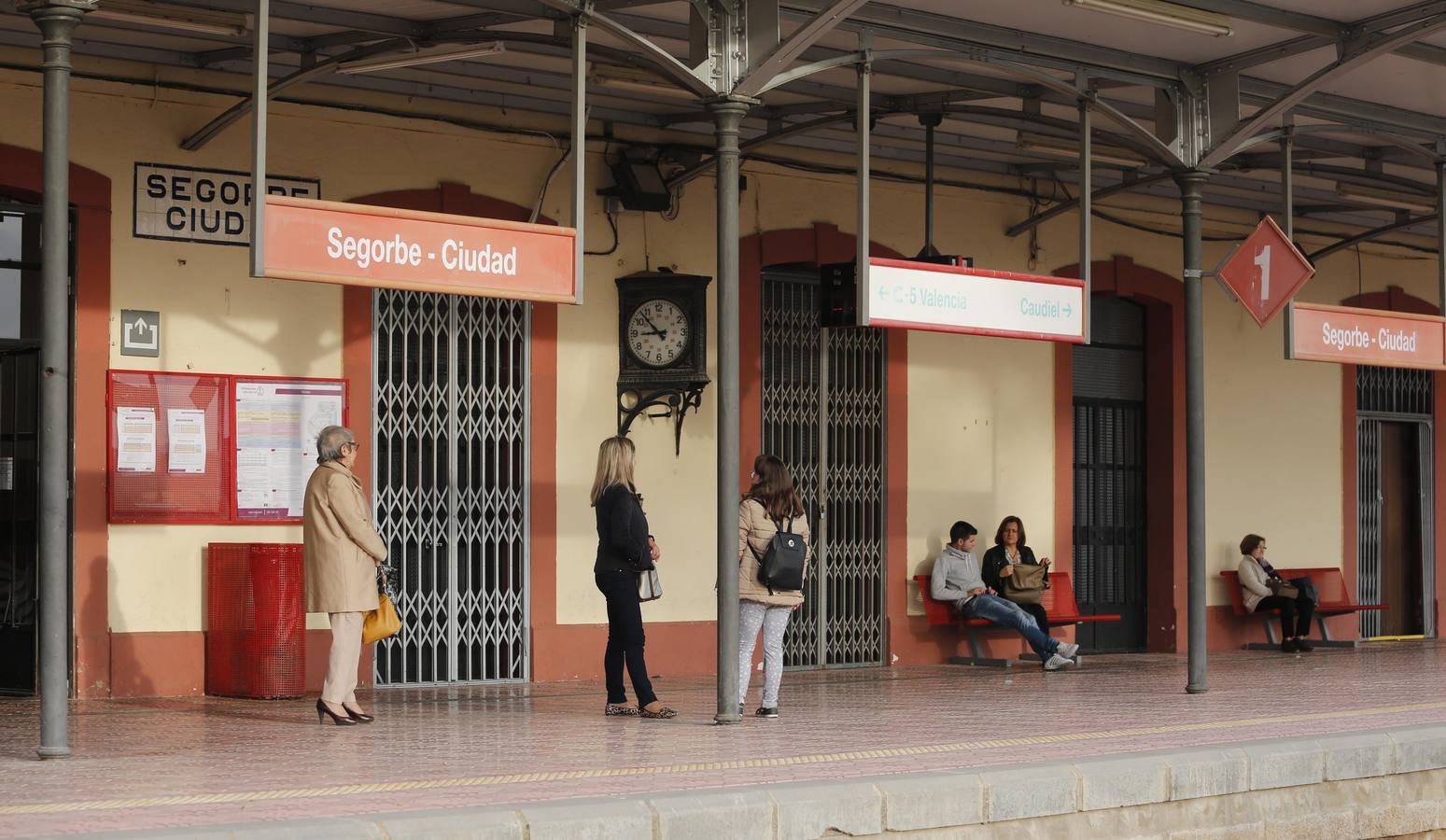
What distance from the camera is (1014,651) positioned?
15.0 m

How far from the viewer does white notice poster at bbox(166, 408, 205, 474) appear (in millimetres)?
11258

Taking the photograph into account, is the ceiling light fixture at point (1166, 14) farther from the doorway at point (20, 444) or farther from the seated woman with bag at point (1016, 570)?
the doorway at point (20, 444)

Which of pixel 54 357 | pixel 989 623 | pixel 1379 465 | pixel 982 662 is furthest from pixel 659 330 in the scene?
pixel 1379 465

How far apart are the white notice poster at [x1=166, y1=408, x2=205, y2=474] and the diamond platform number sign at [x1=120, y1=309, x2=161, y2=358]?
38 cm

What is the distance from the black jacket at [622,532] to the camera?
999cm

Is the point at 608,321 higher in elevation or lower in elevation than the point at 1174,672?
higher

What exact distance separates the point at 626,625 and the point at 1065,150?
5.28 meters

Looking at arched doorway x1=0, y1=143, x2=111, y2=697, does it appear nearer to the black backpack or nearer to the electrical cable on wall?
the electrical cable on wall

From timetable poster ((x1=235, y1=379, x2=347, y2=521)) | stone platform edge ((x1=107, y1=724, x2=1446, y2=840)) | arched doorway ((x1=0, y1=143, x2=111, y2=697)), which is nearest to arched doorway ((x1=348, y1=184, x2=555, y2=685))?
timetable poster ((x1=235, y1=379, x2=347, y2=521))

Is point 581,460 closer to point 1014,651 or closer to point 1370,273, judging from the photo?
point 1014,651

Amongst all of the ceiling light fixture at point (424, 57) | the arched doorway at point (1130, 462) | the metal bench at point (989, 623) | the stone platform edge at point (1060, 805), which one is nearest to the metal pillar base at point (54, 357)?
the stone platform edge at point (1060, 805)

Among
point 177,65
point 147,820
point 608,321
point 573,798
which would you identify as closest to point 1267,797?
point 573,798

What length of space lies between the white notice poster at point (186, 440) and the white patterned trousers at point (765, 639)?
136 inches

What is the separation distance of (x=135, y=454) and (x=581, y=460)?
2.98 m
